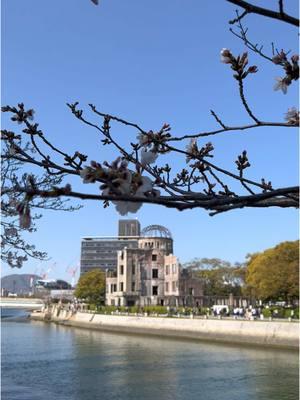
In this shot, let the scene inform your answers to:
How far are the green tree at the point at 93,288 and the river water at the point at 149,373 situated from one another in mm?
56596

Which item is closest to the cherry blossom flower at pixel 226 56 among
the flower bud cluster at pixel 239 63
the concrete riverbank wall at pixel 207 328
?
the flower bud cluster at pixel 239 63

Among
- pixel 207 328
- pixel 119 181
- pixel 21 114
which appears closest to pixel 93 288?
pixel 207 328

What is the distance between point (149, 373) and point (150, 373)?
5 centimetres

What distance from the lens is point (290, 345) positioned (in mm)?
36094

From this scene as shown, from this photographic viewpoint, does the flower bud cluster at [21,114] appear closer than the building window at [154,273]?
Yes

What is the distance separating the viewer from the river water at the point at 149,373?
19.9 m

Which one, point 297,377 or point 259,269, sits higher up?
point 259,269

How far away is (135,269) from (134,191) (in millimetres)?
79285

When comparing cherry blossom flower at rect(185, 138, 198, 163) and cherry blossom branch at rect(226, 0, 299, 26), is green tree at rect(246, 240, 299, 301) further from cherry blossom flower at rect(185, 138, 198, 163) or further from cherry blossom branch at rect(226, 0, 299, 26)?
cherry blossom branch at rect(226, 0, 299, 26)

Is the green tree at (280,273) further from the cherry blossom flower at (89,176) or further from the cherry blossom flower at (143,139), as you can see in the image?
the cherry blossom flower at (89,176)

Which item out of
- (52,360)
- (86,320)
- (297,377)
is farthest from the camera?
(86,320)

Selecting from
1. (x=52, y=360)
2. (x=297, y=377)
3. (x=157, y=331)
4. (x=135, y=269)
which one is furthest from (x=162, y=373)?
(x=135, y=269)

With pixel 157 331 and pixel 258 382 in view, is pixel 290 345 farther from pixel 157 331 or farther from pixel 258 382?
pixel 157 331

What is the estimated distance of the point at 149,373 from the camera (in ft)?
81.3
